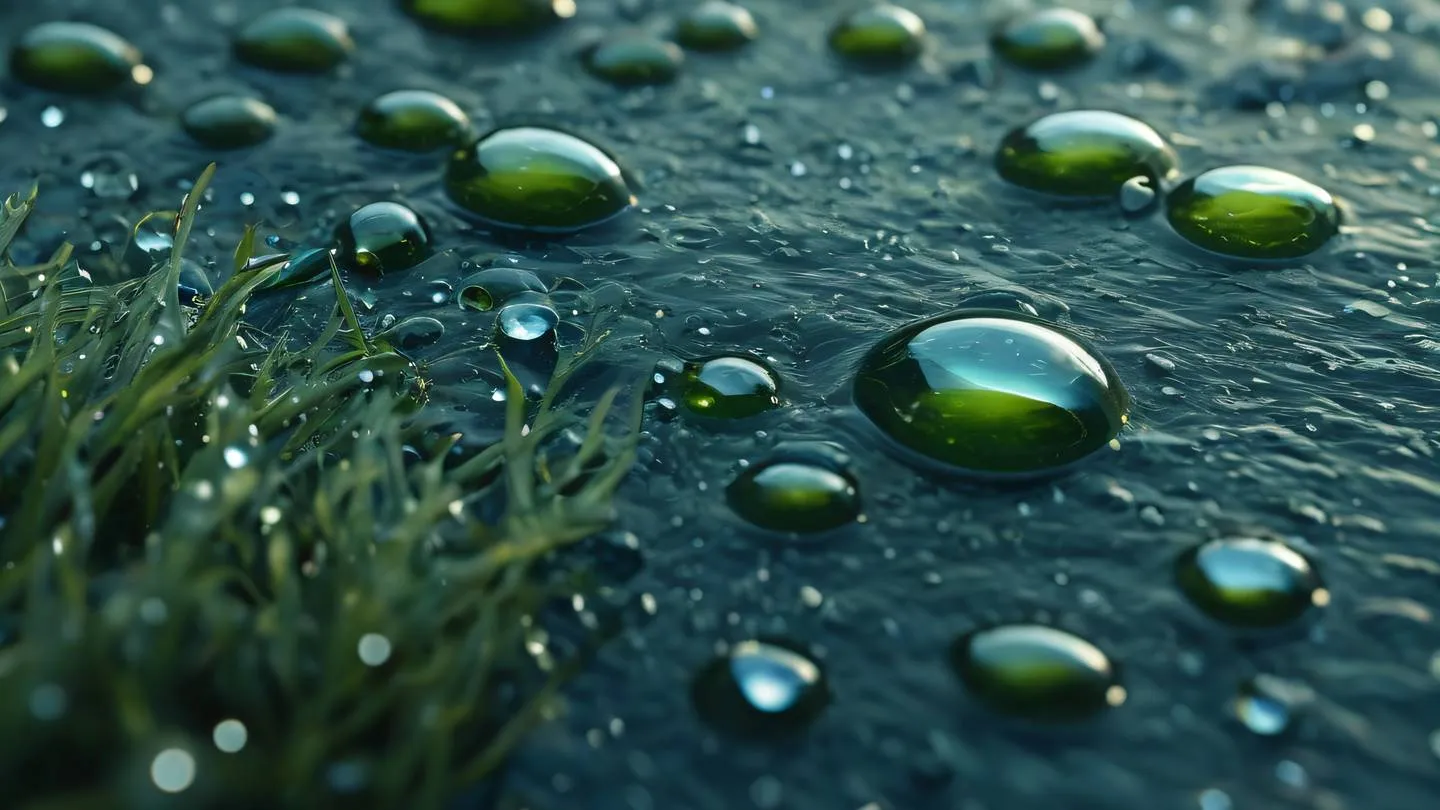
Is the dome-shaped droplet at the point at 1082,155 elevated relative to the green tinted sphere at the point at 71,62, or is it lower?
elevated

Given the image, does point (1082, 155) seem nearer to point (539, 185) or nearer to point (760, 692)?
point (539, 185)

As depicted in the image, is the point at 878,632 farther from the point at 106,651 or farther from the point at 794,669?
the point at 106,651

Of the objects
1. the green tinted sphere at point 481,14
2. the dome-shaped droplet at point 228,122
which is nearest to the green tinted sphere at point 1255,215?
the green tinted sphere at point 481,14

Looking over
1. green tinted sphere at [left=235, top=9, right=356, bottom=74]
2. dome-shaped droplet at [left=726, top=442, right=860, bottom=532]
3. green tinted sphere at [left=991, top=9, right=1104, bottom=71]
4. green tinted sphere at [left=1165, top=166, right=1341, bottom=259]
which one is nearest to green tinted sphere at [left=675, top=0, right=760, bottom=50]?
green tinted sphere at [left=991, top=9, right=1104, bottom=71]

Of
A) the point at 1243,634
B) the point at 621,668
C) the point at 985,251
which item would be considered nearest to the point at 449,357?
the point at 621,668

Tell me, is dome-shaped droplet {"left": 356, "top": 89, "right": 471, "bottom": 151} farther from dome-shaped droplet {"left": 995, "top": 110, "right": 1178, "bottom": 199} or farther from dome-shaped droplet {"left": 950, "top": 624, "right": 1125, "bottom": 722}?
dome-shaped droplet {"left": 950, "top": 624, "right": 1125, "bottom": 722}

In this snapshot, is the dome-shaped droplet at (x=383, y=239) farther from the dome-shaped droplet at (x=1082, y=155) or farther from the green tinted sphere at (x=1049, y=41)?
the green tinted sphere at (x=1049, y=41)
